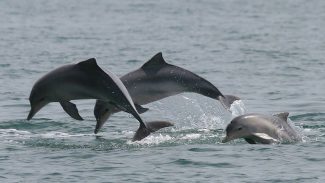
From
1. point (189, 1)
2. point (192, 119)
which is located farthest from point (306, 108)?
point (189, 1)

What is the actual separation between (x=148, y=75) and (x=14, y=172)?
384 cm

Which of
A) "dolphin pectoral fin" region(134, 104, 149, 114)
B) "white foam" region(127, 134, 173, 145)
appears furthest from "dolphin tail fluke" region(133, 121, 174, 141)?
"dolphin pectoral fin" region(134, 104, 149, 114)

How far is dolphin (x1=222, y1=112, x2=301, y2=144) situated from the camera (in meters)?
15.6

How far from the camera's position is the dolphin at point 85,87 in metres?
15.6

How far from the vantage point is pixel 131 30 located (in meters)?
44.2

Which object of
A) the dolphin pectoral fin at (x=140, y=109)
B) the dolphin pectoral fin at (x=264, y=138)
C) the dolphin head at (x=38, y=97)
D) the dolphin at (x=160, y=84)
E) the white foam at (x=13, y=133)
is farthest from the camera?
the white foam at (x=13, y=133)

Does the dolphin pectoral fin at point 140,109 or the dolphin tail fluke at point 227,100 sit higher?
the dolphin tail fluke at point 227,100

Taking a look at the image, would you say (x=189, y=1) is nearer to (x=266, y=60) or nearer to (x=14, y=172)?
(x=266, y=60)

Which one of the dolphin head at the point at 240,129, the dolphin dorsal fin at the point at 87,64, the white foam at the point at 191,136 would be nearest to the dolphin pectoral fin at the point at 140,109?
the white foam at the point at 191,136

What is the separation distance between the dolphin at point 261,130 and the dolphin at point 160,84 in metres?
1.31

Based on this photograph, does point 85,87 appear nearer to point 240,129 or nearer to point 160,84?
point 160,84

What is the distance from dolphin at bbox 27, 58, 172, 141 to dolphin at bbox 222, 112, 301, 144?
139 cm

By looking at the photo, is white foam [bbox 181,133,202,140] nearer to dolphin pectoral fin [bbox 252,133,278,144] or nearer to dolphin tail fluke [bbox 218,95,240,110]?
dolphin tail fluke [bbox 218,95,240,110]

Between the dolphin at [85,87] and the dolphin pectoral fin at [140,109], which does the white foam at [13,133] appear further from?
the dolphin pectoral fin at [140,109]
